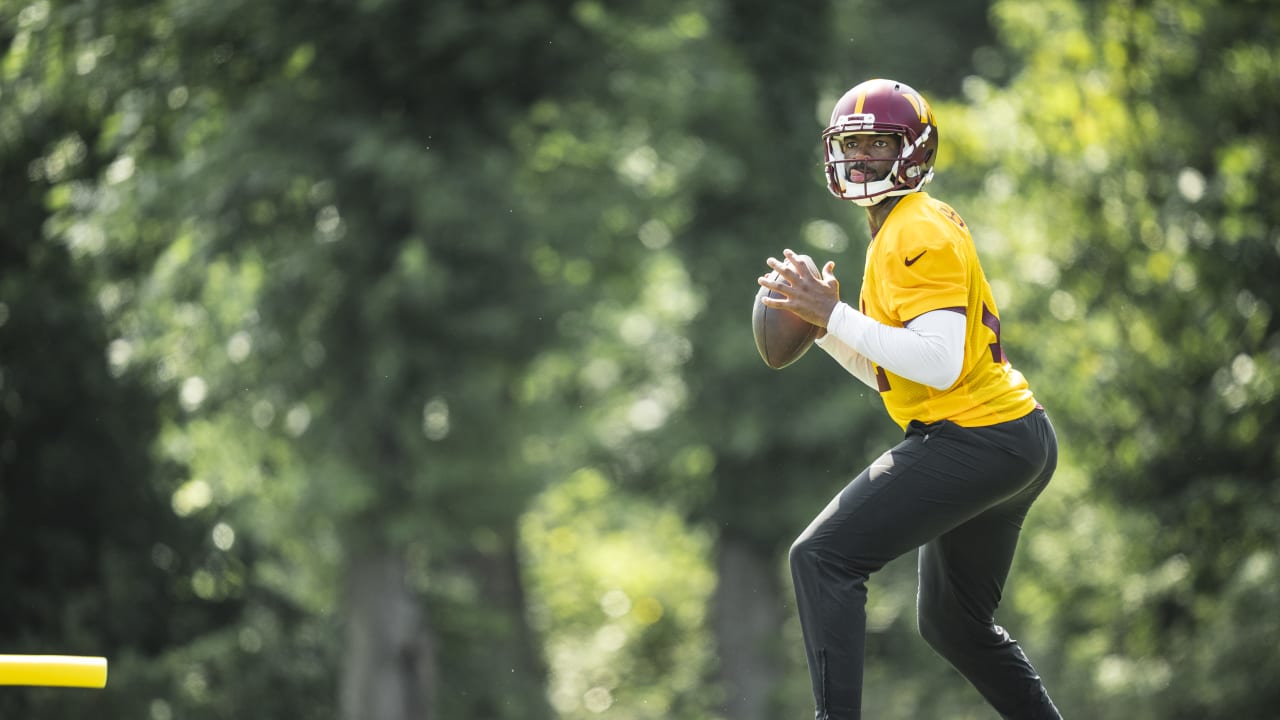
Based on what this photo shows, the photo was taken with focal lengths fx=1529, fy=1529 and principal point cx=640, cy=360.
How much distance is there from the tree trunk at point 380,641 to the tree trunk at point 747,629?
4.56 metres

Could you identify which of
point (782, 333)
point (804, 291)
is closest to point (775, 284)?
point (804, 291)

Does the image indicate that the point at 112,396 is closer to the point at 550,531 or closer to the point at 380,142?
the point at 380,142

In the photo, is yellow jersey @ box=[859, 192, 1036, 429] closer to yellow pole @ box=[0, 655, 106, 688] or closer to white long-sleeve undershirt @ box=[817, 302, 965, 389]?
white long-sleeve undershirt @ box=[817, 302, 965, 389]

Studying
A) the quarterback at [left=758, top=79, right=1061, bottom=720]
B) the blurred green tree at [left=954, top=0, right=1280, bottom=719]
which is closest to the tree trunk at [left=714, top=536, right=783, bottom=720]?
the blurred green tree at [left=954, top=0, right=1280, bottom=719]

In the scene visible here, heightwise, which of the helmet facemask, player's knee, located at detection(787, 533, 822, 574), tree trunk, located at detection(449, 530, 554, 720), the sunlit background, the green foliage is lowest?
the green foliage

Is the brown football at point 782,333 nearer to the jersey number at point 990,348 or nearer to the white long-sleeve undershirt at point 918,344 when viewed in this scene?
the jersey number at point 990,348

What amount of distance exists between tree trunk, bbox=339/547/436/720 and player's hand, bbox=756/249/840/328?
10.2m

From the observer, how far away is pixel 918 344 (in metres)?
4.09

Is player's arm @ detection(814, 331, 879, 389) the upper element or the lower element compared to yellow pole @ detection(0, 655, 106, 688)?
upper

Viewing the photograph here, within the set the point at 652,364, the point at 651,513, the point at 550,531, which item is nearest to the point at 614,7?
the point at 652,364

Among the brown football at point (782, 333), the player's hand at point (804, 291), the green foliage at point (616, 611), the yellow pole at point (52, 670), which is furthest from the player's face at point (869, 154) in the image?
the green foliage at point (616, 611)

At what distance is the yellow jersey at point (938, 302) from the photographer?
13.6 feet

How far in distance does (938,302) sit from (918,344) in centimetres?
13

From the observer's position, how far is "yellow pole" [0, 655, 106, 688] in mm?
4398
